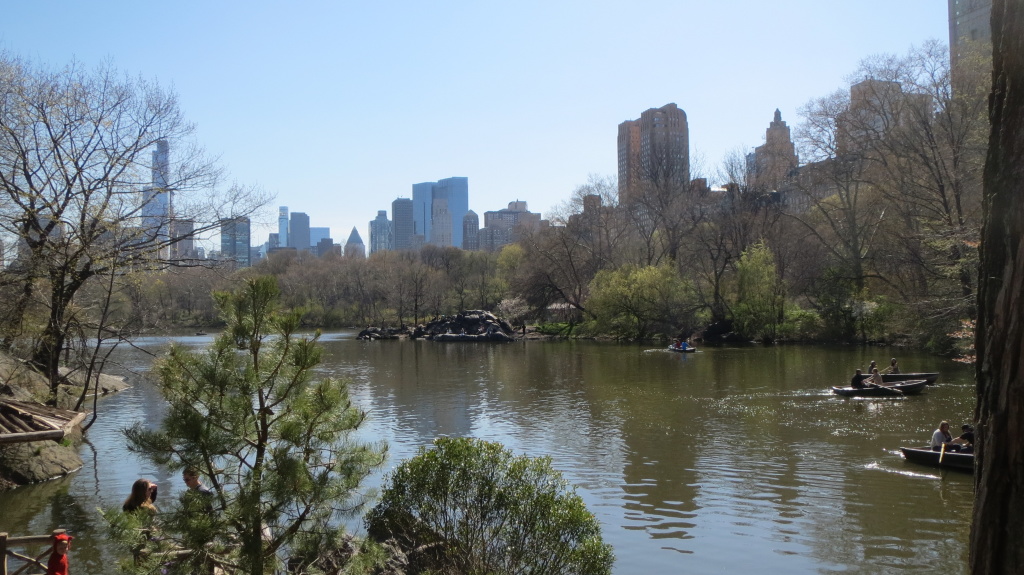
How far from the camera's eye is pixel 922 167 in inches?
1267

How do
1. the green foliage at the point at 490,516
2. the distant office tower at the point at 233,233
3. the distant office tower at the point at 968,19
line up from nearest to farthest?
the green foliage at the point at 490,516, the distant office tower at the point at 233,233, the distant office tower at the point at 968,19

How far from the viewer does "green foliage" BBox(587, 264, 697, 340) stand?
49438mm

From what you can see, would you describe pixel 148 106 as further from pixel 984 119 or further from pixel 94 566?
pixel 984 119

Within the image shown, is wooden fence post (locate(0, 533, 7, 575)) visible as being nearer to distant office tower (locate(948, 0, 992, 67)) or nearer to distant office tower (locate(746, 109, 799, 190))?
distant office tower (locate(746, 109, 799, 190))

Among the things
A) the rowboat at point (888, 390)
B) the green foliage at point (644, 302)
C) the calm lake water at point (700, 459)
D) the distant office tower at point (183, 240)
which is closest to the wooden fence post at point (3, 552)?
the calm lake water at point (700, 459)

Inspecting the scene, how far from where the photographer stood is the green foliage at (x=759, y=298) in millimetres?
45250

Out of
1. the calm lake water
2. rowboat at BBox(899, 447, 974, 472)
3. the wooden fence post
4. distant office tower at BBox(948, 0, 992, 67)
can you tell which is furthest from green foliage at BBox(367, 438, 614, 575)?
distant office tower at BBox(948, 0, 992, 67)

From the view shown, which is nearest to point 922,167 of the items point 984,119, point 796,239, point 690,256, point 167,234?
point 984,119

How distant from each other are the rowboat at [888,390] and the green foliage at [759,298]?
2301 centimetres

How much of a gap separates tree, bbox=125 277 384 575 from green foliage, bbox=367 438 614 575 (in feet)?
5.25

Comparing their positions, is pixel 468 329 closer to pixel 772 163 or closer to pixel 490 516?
pixel 772 163

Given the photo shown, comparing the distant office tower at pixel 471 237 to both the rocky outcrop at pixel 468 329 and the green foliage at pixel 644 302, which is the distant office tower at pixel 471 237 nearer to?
the rocky outcrop at pixel 468 329

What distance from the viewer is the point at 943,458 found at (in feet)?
42.8

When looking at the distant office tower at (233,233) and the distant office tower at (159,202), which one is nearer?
the distant office tower at (159,202)
